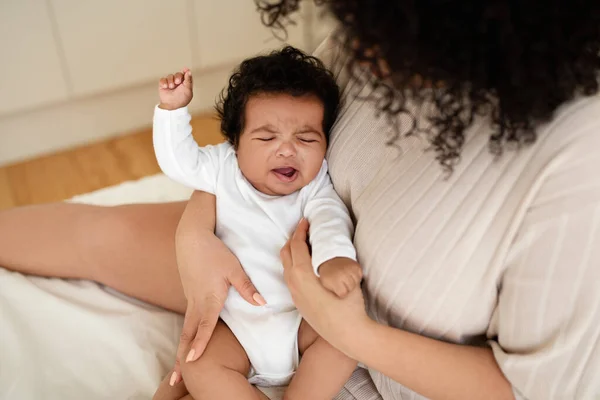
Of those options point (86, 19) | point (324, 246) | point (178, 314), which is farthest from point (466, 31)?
point (86, 19)

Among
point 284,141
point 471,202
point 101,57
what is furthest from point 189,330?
point 101,57

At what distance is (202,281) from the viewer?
2.95 feet

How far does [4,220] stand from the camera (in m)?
1.12

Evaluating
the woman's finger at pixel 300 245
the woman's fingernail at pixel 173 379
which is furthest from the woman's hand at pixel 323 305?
the woman's fingernail at pixel 173 379

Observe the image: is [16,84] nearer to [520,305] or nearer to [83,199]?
[83,199]

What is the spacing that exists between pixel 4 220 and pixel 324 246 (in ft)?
2.24

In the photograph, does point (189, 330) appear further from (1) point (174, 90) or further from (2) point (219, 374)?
(1) point (174, 90)

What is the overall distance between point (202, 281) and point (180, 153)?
0.73ft

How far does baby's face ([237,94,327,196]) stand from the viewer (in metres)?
0.94

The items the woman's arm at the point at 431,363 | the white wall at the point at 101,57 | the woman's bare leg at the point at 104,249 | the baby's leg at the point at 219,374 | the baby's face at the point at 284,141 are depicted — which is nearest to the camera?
the woman's arm at the point at 431,363

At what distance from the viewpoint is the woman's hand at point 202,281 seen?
87cm

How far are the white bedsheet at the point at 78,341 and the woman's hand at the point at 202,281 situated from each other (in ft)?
0.40

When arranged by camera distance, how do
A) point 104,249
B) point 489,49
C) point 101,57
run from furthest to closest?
1. point 101,57
2. point 104,249
3. point 489,49

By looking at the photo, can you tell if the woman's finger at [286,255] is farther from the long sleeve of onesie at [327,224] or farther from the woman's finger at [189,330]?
the woman's finger at [189,330]
